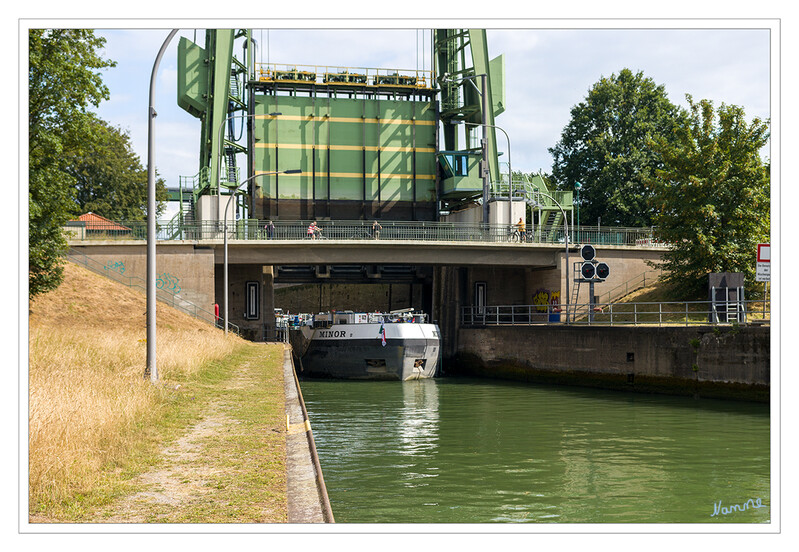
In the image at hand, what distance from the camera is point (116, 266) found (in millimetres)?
47219

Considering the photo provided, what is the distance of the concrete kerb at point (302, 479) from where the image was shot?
766 centimetres

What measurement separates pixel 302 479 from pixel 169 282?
131 feet

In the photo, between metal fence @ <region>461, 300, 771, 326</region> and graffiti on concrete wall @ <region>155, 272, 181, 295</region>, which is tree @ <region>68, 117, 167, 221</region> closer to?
graffiti on concrete wall @ <region>155, 272, 181, 295</region>

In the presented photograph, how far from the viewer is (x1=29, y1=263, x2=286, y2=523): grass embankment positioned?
7789 millimetres

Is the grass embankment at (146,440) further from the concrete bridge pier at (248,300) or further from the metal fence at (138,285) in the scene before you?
the concrete bridge pier at (248,300)

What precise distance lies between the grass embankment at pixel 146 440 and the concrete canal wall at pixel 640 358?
15.0 metres

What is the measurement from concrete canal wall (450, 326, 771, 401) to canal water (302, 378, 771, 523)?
3.60ft

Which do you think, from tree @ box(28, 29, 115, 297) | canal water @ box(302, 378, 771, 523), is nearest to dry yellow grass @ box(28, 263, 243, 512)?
canal water @ box(302, 378, 771, 523)

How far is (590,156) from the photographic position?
71.1 meters

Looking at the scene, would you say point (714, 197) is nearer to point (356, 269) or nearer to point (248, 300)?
point (356, 269)

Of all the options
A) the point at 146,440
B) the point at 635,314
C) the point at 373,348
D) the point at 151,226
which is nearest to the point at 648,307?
the point at 635,314
